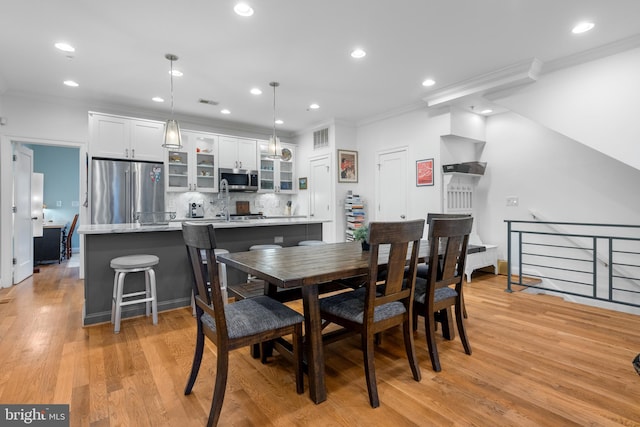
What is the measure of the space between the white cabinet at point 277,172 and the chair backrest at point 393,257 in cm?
472

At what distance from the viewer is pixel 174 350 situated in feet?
8.00

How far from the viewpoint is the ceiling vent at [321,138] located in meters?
6.00

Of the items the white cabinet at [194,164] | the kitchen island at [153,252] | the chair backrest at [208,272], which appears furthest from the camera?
the white cabinet at [194,164]

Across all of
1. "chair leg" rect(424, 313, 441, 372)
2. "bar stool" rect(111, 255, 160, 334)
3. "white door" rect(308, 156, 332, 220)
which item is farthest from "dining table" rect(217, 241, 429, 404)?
"white door" rect(308, 156, 332, 220)

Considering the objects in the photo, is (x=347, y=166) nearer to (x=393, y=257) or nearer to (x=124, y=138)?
(x=124, y=138)

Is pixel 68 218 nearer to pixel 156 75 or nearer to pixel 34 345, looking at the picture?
pixel 156 75

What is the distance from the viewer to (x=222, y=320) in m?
1.57

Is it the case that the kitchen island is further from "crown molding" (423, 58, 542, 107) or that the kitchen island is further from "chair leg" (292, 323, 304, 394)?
"crown molding" (423, 58, 542, 107)

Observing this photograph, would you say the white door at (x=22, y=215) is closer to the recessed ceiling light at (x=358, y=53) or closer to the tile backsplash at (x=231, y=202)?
the tile backsplash at (x=231, y=202)

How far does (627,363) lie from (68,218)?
31.3 ft

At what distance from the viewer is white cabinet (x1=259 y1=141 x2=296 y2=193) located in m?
6.39

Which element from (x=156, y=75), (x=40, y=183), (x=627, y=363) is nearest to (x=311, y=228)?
(x=156, y=75)

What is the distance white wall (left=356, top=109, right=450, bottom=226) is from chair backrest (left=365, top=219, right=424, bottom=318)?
3.10m

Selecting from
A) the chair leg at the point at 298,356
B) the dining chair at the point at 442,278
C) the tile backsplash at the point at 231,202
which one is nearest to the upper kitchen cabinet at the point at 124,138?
the tile backsplash at the point at 231,202
